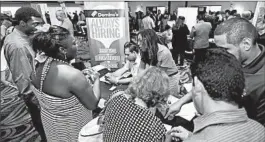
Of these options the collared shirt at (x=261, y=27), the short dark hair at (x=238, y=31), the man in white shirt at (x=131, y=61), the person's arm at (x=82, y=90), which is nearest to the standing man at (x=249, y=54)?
the short dark hair at (x=238, y=31)

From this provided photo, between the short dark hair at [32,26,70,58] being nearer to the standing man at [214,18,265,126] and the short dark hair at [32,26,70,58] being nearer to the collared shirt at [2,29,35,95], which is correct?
the collared shirt at [2,29,35,95]

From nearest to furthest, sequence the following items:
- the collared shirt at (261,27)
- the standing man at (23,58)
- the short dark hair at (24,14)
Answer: the standing man at (23,58)
the short dark hair at (24,14)
the collared shirt at (261,27)

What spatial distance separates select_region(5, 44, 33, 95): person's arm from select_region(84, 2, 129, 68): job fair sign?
1655 millimetres

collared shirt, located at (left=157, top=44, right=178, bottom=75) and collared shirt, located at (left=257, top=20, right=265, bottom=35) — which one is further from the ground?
collared shirt, located at (left=257, top=20, right=265, bottom=35)

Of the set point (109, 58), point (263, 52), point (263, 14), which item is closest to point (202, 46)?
point (263, 14)

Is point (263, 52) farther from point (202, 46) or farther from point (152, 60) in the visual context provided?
point (202, 46)

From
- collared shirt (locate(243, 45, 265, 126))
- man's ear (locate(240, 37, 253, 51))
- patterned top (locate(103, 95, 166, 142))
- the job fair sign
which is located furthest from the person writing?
the job fair sign

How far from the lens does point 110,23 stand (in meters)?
3.48

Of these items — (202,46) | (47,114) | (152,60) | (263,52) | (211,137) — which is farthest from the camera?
(202,46)

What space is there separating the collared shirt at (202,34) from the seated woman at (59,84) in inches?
153

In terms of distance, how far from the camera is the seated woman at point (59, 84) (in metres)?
1.40

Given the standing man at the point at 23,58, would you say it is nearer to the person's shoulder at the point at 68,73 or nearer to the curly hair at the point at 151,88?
the person's shoulder at the point at 68,73

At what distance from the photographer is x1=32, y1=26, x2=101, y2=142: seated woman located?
1397mm

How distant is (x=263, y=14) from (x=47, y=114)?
363 centimetres
